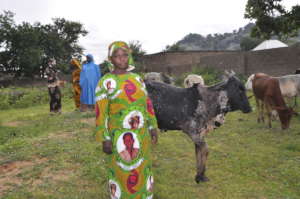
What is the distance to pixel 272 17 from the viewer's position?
1045cm

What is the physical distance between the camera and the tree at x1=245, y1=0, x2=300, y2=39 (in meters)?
10.1

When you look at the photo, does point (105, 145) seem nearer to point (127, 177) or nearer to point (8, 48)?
point (127, 177)

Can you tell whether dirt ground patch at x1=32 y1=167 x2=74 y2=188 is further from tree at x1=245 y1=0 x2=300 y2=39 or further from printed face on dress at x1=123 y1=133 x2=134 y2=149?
tree at x1=245 y1=0 x2=300 y2=39

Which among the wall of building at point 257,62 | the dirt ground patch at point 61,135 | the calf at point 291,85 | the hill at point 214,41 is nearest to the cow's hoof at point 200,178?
the dirt ground patch at point 61,135

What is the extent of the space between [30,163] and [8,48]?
110 feet

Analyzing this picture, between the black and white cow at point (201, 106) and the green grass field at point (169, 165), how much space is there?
2.62 feet

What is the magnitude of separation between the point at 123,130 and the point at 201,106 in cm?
162

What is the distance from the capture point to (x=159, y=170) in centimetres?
523

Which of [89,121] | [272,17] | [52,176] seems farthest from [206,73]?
[52,176]

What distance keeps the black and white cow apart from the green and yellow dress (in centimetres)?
135

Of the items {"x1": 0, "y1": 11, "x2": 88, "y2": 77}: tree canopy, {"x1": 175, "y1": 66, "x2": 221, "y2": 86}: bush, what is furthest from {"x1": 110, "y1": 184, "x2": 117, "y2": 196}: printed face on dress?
{"x1": 0, "y1": 11, "x2": 88, "y2": 77}: tree canopy

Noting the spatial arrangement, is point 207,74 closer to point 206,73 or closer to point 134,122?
point 206,73

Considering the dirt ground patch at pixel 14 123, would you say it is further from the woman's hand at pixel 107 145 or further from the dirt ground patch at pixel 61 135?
the woman's hand at pixel 107 145

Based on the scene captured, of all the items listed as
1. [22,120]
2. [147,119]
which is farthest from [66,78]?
[147,119]
